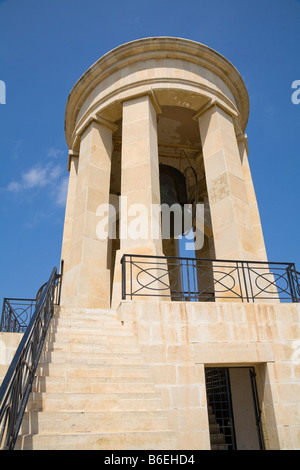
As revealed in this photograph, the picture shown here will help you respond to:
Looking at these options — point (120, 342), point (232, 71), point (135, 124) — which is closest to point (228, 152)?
point (135, 124)

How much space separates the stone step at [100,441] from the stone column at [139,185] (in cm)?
422

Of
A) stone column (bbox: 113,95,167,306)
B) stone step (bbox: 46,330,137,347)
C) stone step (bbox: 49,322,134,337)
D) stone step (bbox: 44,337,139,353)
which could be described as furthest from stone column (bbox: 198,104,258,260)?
stone step (bbox: 44,337,139,353)

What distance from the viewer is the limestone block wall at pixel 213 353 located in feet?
19.4

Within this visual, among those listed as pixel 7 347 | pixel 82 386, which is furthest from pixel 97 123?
pixel 82 386

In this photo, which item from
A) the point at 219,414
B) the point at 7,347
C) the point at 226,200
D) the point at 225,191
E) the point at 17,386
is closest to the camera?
the point at 17,386

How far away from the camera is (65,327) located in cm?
653

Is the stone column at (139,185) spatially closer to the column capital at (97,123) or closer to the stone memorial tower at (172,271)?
the stone memorial tower at (172,271)

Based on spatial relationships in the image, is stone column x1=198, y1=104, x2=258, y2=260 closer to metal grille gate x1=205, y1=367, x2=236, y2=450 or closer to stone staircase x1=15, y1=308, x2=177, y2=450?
metal grille gate x1=205, y1=367, x2=236, y2=450

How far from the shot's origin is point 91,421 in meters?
4.41

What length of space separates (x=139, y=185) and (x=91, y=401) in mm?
6652

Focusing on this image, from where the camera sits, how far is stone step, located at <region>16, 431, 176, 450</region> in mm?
3906

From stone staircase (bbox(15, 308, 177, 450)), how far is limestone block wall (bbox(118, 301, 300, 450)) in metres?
0.48

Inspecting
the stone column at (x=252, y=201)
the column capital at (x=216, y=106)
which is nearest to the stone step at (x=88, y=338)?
the stone column at (x=252, y=201)

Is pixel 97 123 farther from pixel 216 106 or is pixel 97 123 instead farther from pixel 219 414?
pixel 219 414
